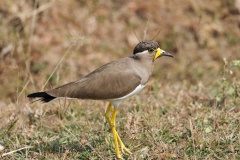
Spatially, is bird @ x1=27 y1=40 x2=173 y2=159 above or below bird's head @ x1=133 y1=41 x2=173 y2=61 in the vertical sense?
below

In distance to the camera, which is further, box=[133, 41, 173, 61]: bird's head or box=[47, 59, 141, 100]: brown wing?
box=[133, 41, 173, 61]: bird's head

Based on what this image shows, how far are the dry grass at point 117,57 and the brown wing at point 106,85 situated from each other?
471 millimetres

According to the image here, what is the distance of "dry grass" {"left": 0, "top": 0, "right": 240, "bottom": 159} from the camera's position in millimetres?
4891

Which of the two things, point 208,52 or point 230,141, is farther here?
point 208,52

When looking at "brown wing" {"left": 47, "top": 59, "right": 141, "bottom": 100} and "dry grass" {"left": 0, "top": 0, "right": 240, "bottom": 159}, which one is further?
"dry grass" {"left": 0, "top": 0, "right": 240, "bottom": 159}

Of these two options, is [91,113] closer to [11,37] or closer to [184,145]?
[184,145]

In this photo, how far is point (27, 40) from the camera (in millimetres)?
9617

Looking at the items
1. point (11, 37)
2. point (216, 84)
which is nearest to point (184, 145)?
point (216, 84)

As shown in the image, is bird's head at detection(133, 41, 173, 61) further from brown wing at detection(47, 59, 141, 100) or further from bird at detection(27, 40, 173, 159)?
brown wing at detection(47, 59, 141, 100)

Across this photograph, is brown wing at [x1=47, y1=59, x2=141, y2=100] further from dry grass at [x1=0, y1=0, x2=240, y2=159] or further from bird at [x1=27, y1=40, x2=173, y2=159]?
dry grass at [x1=0, y1=0, x2=240, y2=159]

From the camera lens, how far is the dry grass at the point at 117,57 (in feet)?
16.0

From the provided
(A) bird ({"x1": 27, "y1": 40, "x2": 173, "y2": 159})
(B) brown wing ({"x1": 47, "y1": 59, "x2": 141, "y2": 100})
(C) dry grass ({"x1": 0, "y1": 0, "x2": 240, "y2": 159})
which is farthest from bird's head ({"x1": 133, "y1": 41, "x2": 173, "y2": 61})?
(C) dry grass ({"x1": 0, "y1": 0, "x2": 240, "y2": 159})

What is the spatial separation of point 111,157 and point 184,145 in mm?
754

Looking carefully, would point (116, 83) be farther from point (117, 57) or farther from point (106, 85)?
point (117, 57)
